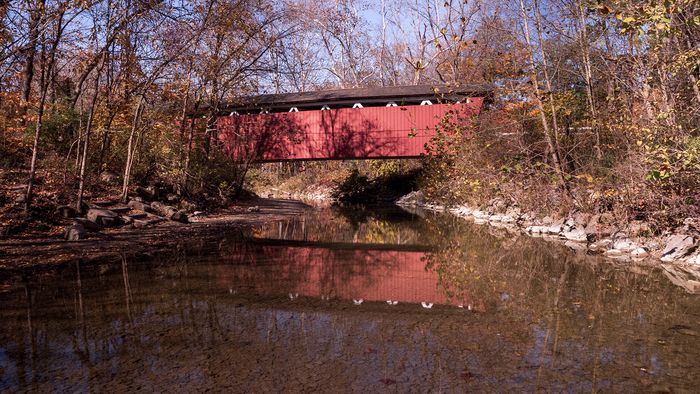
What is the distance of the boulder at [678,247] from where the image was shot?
767cm

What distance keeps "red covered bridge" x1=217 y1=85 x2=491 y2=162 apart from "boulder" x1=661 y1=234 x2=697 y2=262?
1086cm

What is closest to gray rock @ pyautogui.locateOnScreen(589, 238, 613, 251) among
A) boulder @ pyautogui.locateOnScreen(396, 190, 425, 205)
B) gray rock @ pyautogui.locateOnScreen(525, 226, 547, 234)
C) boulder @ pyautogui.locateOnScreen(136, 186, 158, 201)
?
gray rock @ pyautogui.locateOnScreen(525, 226, 547, 234)

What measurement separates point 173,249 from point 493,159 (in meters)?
9.41

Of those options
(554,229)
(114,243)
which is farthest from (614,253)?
(114,243)

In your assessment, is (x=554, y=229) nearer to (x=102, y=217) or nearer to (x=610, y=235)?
(x=610, y=235)

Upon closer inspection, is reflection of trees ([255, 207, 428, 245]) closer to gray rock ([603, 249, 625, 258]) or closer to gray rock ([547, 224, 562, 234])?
gray rock ([547, 224, 562, 234])

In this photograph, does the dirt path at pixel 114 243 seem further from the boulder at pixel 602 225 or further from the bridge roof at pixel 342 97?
the boulder at pixel 602 225

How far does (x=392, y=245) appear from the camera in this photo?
10.4 metres

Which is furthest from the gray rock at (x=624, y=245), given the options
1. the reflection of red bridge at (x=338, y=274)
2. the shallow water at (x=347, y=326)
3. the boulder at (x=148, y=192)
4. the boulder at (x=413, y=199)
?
the boulder at (x=413, y=199)

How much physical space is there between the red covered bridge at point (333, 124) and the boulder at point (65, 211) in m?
8.07

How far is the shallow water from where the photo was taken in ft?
10.6

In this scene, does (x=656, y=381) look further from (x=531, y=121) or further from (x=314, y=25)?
(x=314, y=25)

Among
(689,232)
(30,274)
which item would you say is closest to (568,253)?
(689,232)

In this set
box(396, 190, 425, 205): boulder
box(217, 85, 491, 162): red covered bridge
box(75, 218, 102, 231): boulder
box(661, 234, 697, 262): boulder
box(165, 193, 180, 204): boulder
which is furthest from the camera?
box(396, 190, 425, 205): boulder
